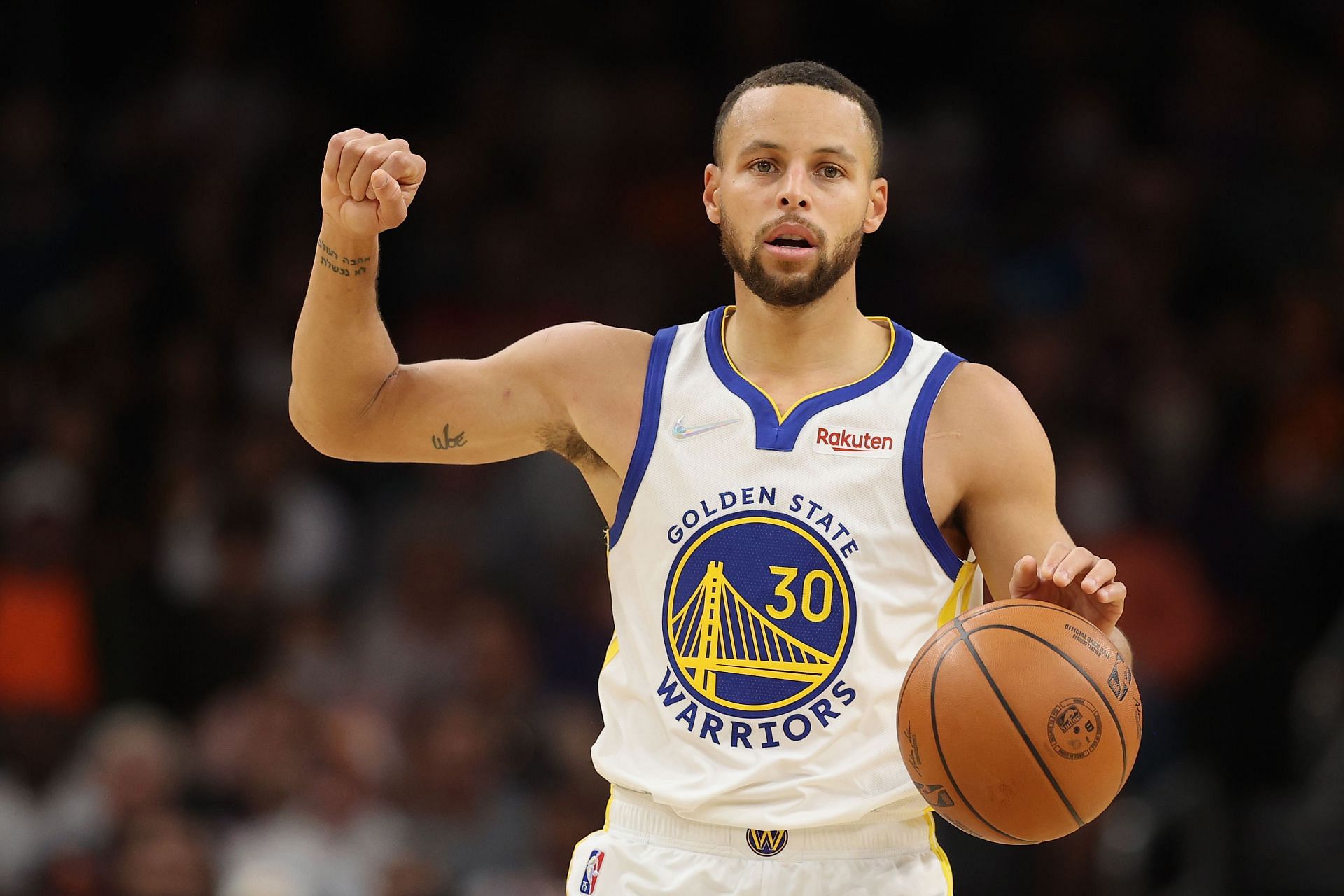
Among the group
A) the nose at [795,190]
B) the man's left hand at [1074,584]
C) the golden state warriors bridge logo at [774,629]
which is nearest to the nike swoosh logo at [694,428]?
the golden state warriors bridge logo at [774,629]

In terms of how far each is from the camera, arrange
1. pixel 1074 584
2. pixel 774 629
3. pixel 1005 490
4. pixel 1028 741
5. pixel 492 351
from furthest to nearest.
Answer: pixel 492 351
pixel 1005 490
pixel 774 629
pixel 1074 584
pixel 1028 741

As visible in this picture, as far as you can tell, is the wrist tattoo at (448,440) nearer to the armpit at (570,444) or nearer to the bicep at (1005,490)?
the armpit at (570,444)

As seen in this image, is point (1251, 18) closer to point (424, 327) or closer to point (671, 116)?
point (671, 116)

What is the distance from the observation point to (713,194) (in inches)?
163

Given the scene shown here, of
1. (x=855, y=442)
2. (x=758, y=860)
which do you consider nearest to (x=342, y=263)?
(x=855, y=442)

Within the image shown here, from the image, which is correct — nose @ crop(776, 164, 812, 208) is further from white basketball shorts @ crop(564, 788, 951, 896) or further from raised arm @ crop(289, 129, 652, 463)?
white basketball shorts @ crop(564, 788, 951, 896)

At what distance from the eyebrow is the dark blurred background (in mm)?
4191

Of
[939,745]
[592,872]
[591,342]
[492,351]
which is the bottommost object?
[592,872]

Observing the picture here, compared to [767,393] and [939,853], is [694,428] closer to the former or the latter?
[767,393]

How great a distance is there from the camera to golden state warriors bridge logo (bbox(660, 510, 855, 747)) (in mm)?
3719

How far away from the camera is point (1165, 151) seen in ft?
33.1

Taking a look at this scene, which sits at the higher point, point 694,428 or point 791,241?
point 791,241

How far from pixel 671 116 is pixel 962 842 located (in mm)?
5057

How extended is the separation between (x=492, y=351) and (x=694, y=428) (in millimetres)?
5769
